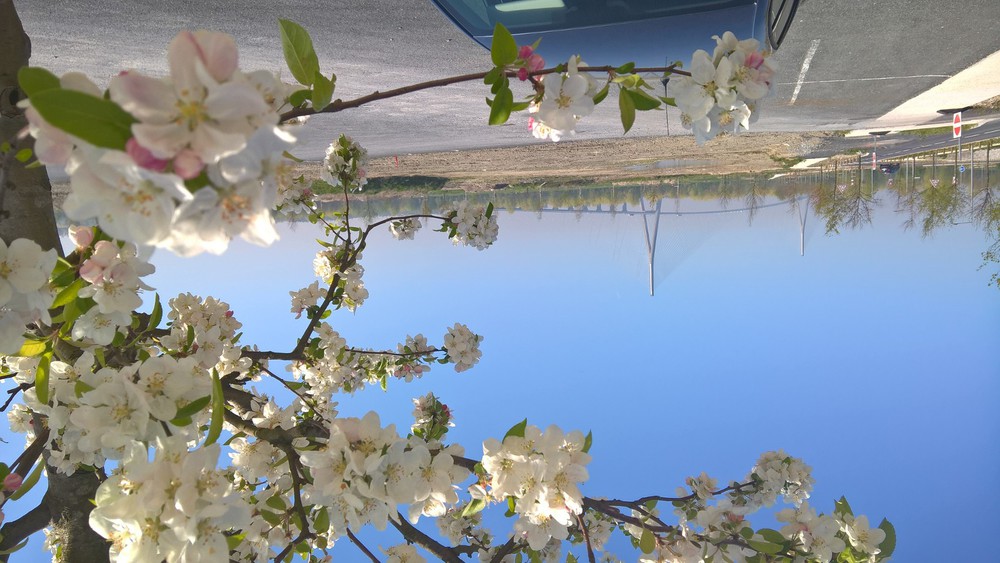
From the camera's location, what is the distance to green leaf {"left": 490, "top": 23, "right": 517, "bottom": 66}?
1041mm

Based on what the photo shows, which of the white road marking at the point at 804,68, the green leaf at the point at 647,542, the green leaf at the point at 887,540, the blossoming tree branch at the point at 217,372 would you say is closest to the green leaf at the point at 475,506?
the blossoming tree branch at the point at 217,372

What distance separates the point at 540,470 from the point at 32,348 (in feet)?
3.58

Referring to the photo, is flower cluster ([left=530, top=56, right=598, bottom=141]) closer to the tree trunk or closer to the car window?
the tree trunk

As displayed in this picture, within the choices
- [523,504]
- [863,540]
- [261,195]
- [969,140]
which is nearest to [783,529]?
[863,540]

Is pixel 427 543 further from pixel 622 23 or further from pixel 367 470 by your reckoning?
pixel 622 23

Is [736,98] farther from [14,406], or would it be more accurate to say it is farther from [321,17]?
[321,17]

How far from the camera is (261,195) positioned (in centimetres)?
57

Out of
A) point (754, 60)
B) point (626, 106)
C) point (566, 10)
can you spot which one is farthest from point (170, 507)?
point (566, 10)

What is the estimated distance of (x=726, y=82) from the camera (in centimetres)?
111

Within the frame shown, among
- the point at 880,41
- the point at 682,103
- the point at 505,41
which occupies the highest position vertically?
the point at 880,41

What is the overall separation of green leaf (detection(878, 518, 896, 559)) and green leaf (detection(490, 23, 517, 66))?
6.47ft

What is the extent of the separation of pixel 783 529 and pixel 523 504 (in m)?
1.12

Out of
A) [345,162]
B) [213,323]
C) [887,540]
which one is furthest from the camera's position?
[345,162]

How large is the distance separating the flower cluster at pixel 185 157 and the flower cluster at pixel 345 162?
2041 millimetres
